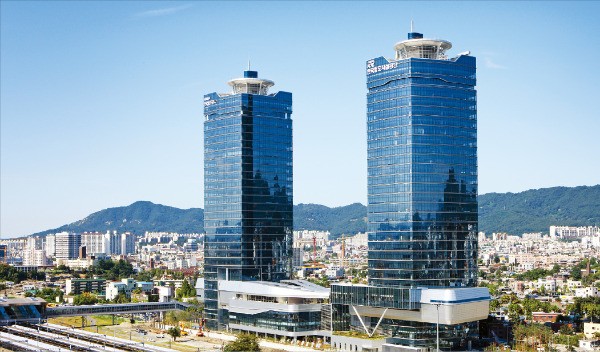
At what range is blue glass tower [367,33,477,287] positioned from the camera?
128 meters

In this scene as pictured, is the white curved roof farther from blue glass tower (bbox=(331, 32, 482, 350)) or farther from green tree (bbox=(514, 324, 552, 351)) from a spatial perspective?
green tree (bbox=(514, 324, 552, 351))

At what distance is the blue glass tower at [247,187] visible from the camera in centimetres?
15938

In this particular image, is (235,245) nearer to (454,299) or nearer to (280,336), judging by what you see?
(280,336)

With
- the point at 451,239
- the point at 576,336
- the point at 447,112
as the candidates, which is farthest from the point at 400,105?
the point at 576,336

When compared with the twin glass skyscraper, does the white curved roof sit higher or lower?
higher

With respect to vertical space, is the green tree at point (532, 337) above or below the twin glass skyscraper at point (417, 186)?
below

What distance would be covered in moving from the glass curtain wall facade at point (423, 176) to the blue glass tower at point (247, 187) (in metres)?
32.2

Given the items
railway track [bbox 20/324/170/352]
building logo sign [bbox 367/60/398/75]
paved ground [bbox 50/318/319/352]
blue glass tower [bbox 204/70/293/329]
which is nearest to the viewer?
railway track [bbox 20/324/170/352]

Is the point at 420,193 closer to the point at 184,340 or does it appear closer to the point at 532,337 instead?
the point at 532,337

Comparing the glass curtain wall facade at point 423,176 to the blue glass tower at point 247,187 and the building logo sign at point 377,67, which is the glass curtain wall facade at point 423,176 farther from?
the blue glass tower at point 247,187

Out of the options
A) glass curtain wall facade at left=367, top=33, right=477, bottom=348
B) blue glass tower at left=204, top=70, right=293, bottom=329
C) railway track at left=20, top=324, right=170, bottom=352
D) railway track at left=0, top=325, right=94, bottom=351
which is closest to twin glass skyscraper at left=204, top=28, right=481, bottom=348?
glass curtain wall facade at left=367, top=33, right=477, bottom=348

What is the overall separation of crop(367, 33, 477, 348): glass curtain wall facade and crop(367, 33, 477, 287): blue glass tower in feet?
0.50

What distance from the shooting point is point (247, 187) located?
160 meters

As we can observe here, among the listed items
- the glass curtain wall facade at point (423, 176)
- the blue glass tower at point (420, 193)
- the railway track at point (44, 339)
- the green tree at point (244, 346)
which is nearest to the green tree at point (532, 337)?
the blue glass tower at point (420, 193)
